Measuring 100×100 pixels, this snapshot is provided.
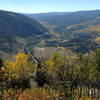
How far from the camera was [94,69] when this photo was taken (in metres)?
96.9

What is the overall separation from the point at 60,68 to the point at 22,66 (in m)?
21.6

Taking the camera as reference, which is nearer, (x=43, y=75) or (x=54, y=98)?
(x=54, y=98)

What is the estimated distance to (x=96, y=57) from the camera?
93.5 metres

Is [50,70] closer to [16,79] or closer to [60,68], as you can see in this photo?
[60,68]

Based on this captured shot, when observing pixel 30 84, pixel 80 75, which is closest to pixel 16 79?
pixel 30 84

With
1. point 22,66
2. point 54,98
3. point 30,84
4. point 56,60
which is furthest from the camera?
point 22,66

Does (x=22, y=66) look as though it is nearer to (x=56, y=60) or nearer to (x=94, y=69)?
(x=56, y=60)

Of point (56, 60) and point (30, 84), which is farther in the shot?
point (56, 60)

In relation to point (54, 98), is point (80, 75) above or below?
below

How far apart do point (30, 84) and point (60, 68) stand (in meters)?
18.7

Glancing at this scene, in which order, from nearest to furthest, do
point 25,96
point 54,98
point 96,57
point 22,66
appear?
point 54,98
point 25,96
point 96,57
point 22,66

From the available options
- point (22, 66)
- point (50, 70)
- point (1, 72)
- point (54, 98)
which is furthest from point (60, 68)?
point (54, 98)

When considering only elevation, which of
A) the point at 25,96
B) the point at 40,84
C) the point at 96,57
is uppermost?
the point at 96,57

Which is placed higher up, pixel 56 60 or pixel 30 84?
pixel 56 60
